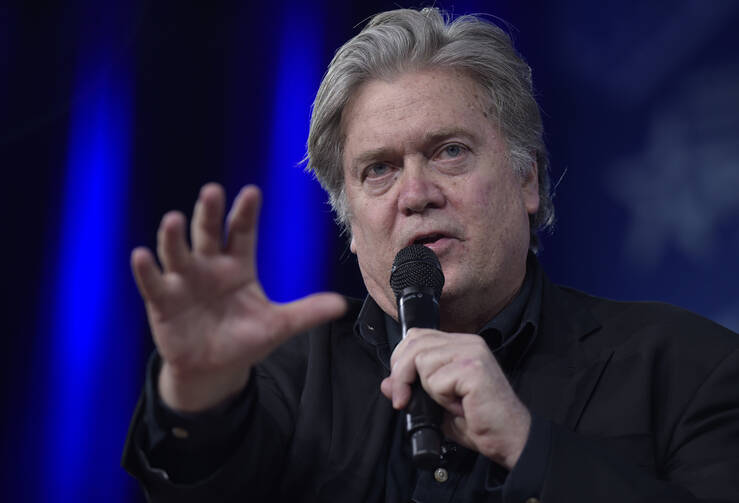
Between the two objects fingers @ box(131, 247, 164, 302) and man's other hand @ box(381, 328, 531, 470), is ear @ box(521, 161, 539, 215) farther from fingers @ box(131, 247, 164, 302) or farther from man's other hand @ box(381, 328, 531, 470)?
fingers @ box(131, 247, 164, 302)

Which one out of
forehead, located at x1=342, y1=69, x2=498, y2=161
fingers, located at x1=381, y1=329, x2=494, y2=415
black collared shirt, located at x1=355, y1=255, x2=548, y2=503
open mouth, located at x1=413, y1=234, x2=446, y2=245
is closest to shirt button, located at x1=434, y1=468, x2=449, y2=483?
black collared shirt, located at x1=355, y1=255, x2=548, y2=503

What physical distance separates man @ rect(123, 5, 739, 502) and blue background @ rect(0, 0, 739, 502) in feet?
2.25

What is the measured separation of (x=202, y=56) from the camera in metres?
2.93

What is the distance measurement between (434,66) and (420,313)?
2.66 ft

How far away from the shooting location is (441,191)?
5.45 feet

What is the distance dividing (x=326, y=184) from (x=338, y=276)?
0.83m

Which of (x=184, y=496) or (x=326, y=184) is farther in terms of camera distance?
(x=326, y=184)

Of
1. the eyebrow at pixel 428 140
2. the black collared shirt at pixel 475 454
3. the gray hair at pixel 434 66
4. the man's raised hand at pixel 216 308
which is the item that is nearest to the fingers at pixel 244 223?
the man's raised hand at pixel 216 308

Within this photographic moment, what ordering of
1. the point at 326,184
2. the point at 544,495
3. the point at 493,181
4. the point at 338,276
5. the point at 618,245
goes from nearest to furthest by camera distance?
the point at 544,495 < the point at 493,181 < the point at 326,184 < the point at 618,245 < the point at 338,276

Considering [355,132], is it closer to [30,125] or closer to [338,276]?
[338,276]

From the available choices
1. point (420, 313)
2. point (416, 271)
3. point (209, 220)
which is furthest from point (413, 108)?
point (209, 220)

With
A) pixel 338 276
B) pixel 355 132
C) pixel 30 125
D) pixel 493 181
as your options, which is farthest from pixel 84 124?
pixel 493 181

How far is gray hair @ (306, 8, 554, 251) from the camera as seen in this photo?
6.02 ft

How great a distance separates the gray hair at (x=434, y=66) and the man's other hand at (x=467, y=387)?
2.65 ft
